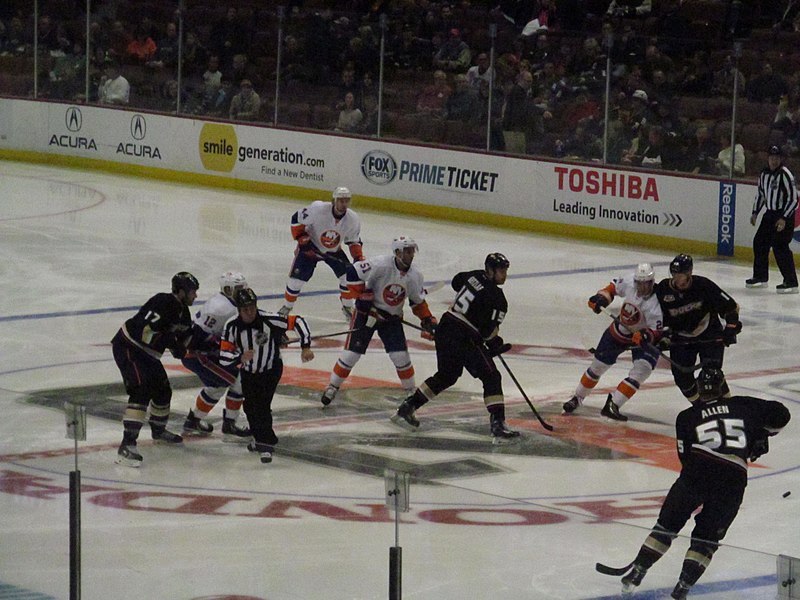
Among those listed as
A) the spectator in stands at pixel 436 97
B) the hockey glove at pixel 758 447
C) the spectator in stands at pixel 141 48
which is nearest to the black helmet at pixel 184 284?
the hockey glove at pixel 758 447

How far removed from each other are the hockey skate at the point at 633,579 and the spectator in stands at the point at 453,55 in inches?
572

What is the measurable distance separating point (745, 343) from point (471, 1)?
34.4 feet

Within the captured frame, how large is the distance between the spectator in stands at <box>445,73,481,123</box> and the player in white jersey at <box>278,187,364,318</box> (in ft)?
19.3

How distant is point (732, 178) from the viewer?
16.5 metres

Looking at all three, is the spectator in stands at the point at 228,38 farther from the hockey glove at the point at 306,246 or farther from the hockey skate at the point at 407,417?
the hockey skate at the point at 407,417

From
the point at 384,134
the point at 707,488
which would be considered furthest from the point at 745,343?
the point at 384,134

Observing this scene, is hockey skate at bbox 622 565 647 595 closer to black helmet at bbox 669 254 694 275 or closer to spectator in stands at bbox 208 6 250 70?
black helmet at bbox 669 254 694 275

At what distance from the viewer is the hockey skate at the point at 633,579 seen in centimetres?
455

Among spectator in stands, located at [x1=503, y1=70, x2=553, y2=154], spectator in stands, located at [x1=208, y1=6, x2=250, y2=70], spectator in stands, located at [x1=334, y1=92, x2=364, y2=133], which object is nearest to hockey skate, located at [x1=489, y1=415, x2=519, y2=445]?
spectator in stands, located at [x1=503, y1=70, x2=553, y2=154]

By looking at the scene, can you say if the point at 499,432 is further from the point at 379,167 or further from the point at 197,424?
the point at 379,167

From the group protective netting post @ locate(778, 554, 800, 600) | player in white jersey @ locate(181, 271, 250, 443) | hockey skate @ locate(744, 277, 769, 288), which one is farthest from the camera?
hockey skate @ locate(744, 277, 769, 288)

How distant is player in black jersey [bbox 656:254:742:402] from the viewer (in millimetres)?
9562

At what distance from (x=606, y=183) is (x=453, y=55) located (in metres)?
2.67

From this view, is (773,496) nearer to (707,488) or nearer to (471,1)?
(707,488)
